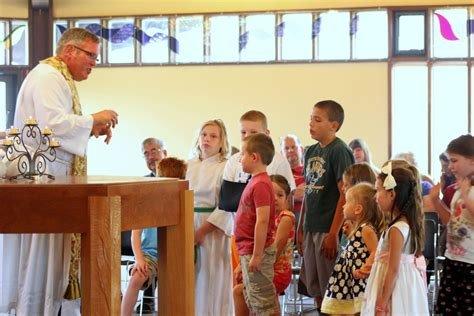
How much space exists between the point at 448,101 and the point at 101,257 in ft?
28.2

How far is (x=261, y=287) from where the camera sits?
486 centimetres

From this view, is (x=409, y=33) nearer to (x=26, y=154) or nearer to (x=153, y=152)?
(x=153, y=152)

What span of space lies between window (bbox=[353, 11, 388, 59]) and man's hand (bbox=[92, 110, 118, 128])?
23.6 ft

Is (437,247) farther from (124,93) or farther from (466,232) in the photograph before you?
(124,93)

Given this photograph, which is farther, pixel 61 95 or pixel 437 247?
pixel 437 247

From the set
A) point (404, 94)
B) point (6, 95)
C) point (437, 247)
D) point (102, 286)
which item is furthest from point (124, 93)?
point (102, 286)

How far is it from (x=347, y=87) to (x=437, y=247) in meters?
4.43

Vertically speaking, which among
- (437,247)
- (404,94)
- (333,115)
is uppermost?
(404,94)

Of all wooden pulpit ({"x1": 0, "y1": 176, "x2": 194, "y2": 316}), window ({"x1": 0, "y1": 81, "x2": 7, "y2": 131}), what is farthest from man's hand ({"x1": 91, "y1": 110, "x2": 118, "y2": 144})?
window ({"x1": 0, "y1": 81, "x2": 7, "y2": 131})

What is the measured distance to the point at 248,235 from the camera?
4910 millimetres

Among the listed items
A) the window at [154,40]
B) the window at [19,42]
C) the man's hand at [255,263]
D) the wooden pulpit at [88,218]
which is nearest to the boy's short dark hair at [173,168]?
the man's hand at [255,263]

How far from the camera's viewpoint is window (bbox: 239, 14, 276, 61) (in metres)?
11.1

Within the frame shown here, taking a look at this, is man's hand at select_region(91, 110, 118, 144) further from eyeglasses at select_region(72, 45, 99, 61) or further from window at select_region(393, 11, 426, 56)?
window at select_region(393, 11, 426, 56)

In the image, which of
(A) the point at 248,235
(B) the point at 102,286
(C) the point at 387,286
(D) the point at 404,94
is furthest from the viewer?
(D) the point at 404,94
